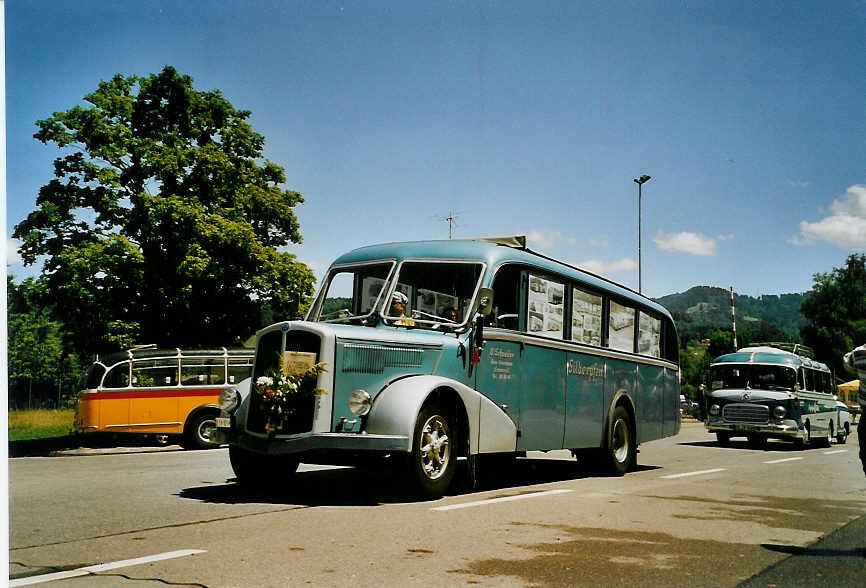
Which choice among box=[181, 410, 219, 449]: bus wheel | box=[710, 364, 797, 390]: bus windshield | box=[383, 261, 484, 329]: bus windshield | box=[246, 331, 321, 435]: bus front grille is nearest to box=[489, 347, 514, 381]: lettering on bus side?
box=[383, 261, 484, 329]: bus windshield

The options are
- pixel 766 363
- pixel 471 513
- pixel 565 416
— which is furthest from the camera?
pixel 766 363

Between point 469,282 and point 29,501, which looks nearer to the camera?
point 29,501

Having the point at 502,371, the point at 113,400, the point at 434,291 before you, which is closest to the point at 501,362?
the point at 502,371

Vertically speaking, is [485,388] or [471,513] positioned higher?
[485,388]

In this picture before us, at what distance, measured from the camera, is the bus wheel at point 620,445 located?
46.1ft

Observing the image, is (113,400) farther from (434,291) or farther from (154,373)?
(434,291)

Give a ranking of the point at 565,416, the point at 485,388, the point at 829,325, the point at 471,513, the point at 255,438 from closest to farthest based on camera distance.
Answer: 1. the point at 471,513
2. the point at 255,438
3. the point at 485,388
4. the point at 565,416
5. the point at 829,325

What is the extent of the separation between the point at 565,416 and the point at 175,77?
2062 centimetres

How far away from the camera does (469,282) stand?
10.7 metres

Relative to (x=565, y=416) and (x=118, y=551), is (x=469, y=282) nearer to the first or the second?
(x=565, y=416)

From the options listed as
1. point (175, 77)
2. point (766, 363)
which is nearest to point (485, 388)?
point (766, 363)

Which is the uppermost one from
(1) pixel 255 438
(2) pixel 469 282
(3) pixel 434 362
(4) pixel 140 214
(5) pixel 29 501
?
(4) pixel 140 214

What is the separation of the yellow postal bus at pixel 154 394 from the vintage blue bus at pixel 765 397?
13.6 metres

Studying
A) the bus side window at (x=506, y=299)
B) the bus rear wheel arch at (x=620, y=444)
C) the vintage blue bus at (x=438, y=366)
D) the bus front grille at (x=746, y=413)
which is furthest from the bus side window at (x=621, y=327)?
the bus front grille at (x=746, y=413)
